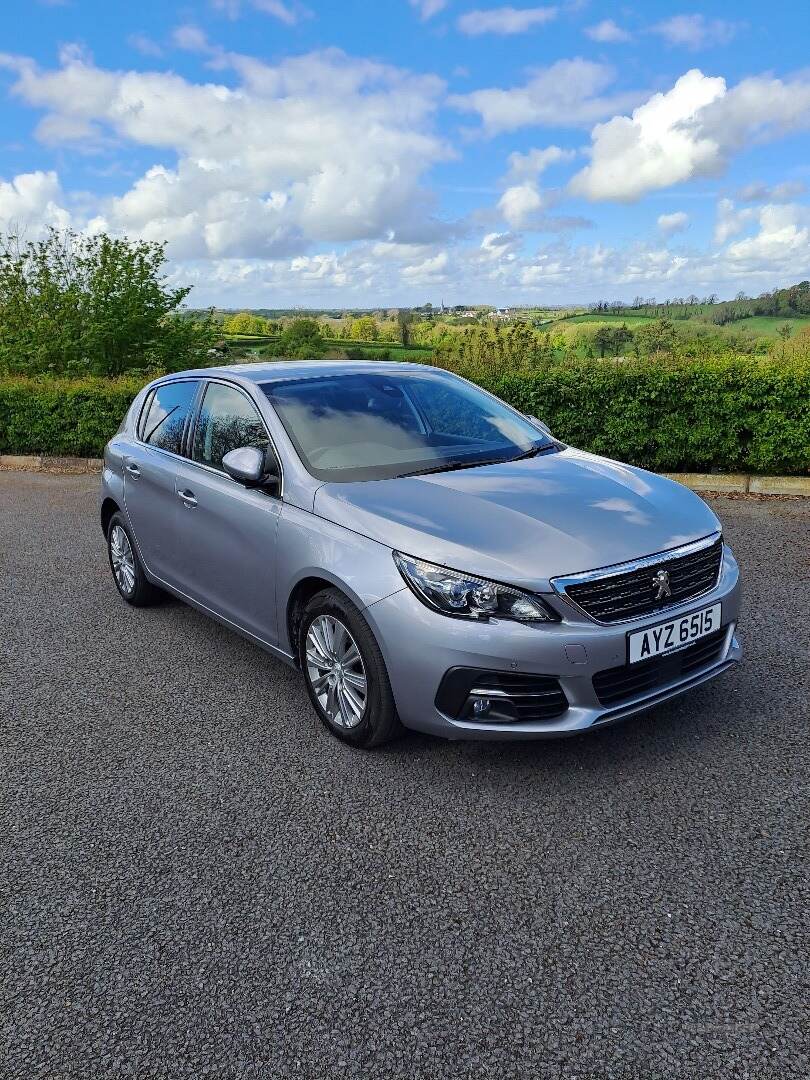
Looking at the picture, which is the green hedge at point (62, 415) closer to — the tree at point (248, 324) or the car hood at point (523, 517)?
the tree at point (248, 324)

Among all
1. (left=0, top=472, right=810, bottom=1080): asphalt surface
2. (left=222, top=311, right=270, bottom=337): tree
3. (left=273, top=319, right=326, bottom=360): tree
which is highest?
(left=222, top=311, right=270, bottom=337): tree

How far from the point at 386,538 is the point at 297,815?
1.13 meters

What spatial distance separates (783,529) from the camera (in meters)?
7.29

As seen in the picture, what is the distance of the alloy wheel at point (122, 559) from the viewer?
18.2 ft

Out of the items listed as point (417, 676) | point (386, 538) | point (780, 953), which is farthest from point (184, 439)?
point (780, 953)

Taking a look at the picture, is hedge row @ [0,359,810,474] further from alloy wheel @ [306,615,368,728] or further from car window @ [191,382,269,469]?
alloy wheel @ [306,615,368,728]

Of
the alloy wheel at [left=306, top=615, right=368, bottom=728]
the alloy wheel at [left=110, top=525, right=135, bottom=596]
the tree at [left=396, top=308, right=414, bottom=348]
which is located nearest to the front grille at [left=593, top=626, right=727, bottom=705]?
the alloy wheel at [left=306, top=615, right=368, bottom=728]

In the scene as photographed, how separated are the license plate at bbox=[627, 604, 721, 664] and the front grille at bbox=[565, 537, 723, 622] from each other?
0.24ft

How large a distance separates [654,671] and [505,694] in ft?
2.09

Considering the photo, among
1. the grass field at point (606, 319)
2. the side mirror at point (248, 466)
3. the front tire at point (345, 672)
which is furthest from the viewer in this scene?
the grass field at point (606, 319)

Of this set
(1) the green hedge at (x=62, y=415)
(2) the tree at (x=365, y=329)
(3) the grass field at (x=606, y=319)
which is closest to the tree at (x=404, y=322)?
(2) the tree at (x=365, y=329)

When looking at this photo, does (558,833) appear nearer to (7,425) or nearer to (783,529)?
(783,529)

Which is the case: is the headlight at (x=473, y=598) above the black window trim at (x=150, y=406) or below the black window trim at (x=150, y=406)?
below

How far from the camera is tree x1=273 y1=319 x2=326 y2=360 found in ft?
69.7
